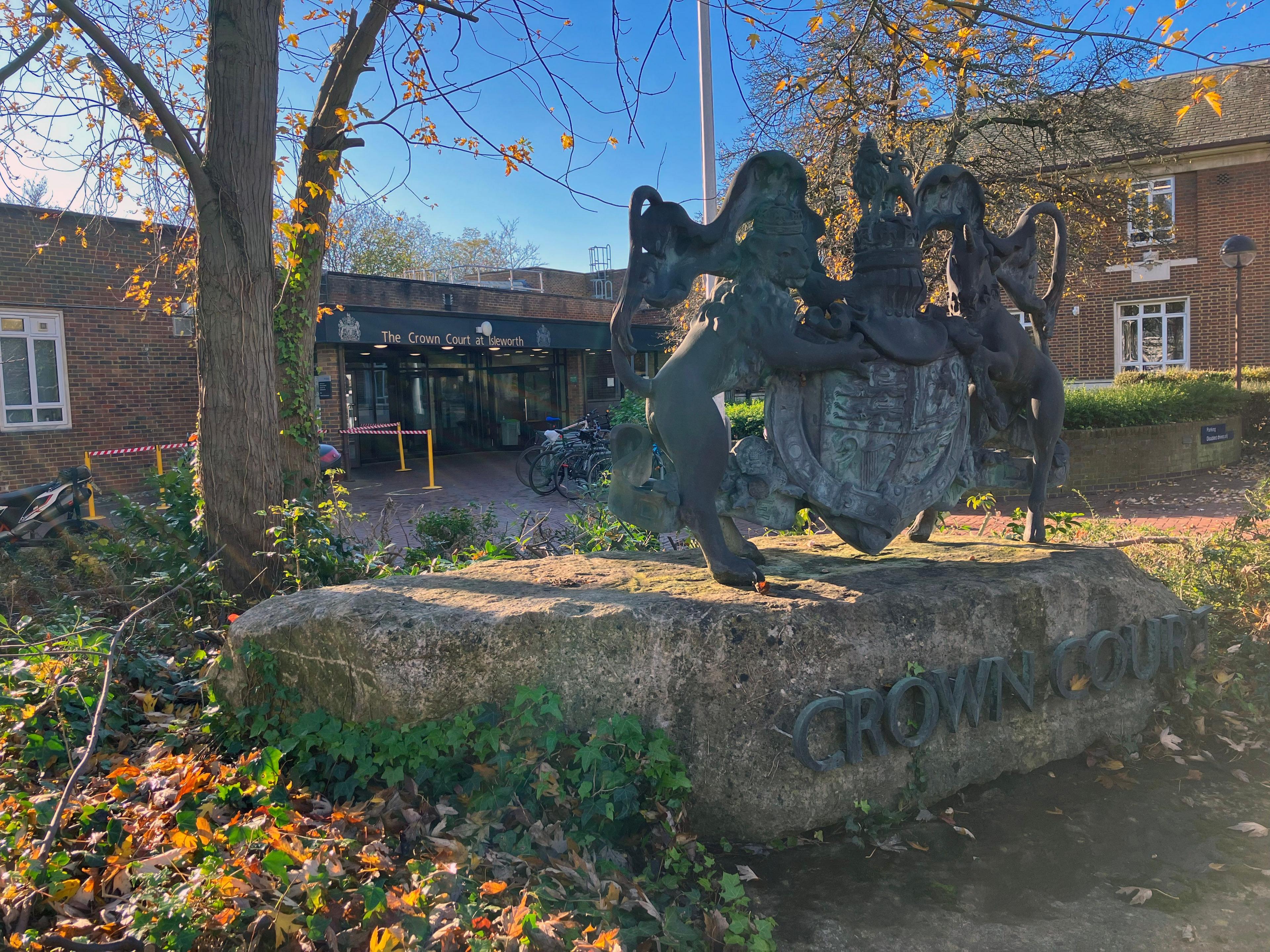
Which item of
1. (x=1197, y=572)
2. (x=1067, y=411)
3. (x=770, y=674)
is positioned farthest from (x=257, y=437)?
(x=1067, y=411)

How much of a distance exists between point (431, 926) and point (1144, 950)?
6.91ft

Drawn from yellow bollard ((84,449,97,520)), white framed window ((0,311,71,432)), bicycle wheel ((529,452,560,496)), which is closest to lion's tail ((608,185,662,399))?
yellow bollard ((84,449,97,520))

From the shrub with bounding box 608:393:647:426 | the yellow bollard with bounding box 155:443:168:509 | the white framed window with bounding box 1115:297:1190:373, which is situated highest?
the white framed window with bounding box 1115:297:1190:373

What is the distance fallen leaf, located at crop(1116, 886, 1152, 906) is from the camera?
2762 mm

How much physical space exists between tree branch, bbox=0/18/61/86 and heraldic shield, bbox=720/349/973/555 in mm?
5837

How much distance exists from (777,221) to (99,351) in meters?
14.6

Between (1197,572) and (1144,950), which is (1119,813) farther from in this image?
(1197,572)

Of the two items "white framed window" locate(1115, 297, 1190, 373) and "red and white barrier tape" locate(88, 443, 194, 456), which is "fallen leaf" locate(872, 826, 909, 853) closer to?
"red and white barrier tape" locate(88, 443, 194, 456)

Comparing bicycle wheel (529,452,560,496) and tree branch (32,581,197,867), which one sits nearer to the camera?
tree branch (32,581,197,867)

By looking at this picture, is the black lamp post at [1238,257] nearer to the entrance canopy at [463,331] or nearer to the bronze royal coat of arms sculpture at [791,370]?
the entrance canopy at [463,331]

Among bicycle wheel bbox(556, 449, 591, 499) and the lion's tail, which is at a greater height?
the lion's tail

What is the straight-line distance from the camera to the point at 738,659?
3088 millimetres

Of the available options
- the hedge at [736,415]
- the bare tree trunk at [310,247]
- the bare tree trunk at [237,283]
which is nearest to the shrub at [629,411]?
the hedge at [736,415]

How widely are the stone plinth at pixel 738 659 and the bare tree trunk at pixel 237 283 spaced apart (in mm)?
1899
